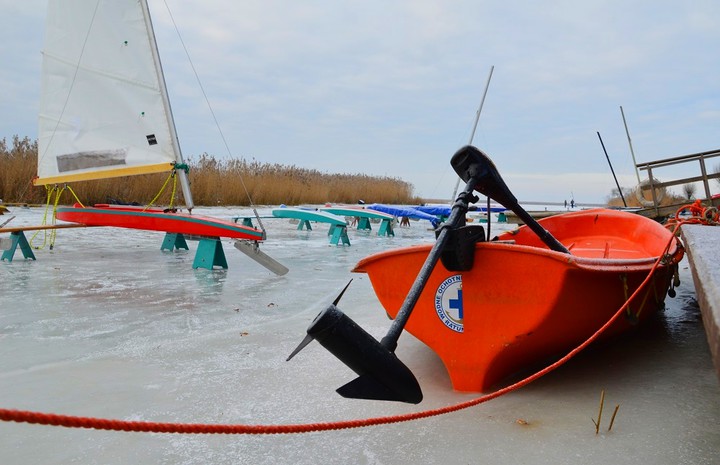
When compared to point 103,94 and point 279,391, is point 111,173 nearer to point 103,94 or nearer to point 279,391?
point 103,94

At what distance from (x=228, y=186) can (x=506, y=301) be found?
12561mm

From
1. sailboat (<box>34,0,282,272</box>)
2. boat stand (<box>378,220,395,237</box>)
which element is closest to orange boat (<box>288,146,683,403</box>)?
sailboat (<box>34,0,282,272</box>)

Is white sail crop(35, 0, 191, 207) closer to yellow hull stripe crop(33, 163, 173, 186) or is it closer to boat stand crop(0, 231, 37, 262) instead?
yellow hull stripe crop(33, 163, 173, 186)

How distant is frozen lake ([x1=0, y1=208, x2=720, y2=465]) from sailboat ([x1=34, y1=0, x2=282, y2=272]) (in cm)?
229

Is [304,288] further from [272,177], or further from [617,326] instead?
[272,177]

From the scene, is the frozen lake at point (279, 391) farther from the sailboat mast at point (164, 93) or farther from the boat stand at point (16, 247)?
the sailboat mast at point (164, 93)

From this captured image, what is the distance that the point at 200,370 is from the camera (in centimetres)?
227

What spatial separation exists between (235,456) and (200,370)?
0.80 m

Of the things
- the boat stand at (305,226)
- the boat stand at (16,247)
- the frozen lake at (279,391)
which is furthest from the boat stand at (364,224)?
the frozen lake at (279,391)

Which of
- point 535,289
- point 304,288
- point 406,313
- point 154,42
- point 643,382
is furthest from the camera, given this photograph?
point 154,42

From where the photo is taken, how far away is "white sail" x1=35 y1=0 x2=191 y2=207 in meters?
5.75

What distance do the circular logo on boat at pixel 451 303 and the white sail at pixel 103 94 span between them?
13.4ft

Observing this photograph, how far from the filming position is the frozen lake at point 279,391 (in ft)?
5.09

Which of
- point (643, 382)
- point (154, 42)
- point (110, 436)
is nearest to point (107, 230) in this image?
point (154, 42)
